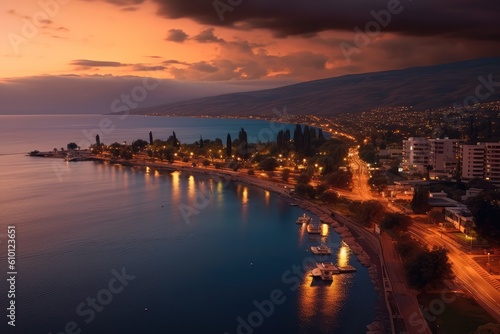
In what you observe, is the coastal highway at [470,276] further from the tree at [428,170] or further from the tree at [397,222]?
the tree at [428,170]

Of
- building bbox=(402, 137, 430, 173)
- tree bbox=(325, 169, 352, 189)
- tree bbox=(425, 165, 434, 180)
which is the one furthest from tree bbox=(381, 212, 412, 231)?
building bbox=(402, 137, 430, 173)

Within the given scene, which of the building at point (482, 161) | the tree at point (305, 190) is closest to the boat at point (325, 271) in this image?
the tree at point (305, 190)

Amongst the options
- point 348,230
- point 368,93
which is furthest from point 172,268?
point 368,93

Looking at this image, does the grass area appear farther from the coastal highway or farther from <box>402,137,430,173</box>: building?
<box>402,137,430,173</box>: building

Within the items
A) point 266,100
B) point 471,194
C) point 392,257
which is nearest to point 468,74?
point 266,100

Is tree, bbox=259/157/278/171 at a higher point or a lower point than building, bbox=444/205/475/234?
higher

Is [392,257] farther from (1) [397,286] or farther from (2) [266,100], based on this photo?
(2) [266,100]
